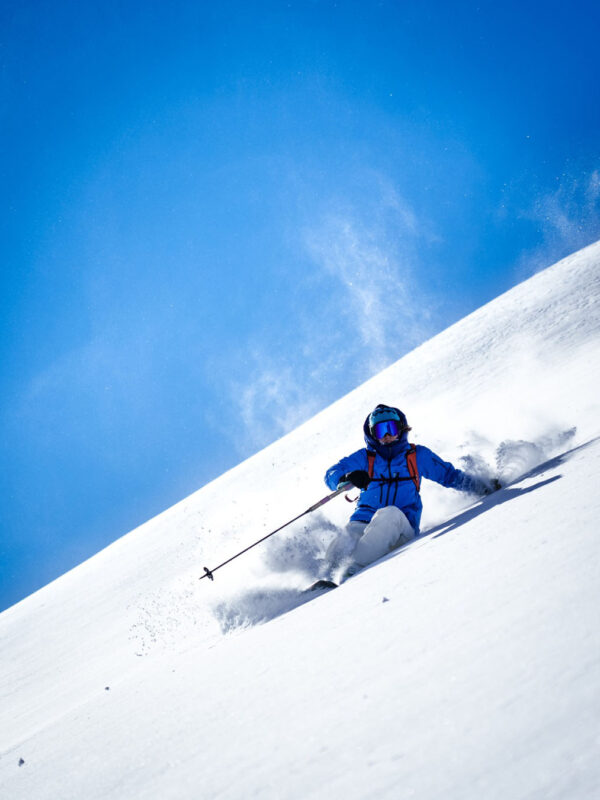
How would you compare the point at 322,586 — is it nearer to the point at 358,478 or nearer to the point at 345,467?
the point at 358,478

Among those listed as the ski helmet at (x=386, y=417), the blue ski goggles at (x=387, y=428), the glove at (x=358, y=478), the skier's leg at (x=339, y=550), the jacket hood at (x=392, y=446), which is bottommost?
the skier's leg at (x=339, y=550)

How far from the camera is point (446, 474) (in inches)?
209

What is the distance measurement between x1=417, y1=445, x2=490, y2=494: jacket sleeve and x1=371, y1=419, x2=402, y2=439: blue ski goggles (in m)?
0.35

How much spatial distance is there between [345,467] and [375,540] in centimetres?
158

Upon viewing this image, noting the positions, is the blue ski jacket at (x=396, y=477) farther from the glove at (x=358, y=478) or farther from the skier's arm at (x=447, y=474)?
the glove at (x=358, y=478)

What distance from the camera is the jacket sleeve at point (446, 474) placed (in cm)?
519

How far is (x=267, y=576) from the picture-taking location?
453cm

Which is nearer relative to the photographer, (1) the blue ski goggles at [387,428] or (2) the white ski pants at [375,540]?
(2) the white ski pants at [375,540]

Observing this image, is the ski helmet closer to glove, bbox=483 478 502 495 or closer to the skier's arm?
the skier's arm

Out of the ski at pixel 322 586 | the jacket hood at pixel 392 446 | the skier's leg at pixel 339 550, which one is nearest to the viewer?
the ski at pixel 322 586

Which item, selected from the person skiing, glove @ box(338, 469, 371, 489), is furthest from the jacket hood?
glove @ box(338, 469, 371, 489)

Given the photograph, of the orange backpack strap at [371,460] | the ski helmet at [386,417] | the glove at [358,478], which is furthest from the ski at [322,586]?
the ski helmet at [386,417]

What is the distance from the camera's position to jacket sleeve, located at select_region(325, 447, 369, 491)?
215 inches

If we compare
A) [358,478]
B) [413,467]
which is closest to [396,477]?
[413,467]
